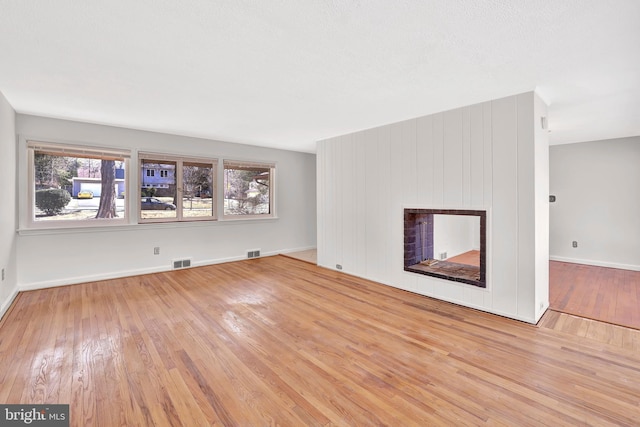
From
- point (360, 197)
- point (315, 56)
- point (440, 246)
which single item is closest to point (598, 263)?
point (440, 246)

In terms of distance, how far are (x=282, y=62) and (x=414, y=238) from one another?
2829 mm

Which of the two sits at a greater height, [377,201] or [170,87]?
[170,87]

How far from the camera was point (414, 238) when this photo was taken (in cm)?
398

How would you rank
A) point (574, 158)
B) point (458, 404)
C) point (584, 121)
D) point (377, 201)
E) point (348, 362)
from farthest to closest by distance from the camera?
point (574, 158)
point (377, 201)
point (584, 121)
point (348, 362)
point (458, 404)

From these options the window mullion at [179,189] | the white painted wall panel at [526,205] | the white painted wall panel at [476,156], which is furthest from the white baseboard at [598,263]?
the window mullion at [179,189]

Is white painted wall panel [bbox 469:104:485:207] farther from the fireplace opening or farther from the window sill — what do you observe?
the window sill

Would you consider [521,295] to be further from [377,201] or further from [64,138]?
[64,138]

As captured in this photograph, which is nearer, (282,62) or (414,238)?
(282,62)

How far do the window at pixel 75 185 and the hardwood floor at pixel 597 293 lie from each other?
20.7 ft

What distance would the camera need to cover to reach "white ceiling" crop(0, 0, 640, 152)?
1.68m

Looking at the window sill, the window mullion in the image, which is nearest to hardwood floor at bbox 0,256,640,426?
the window sill

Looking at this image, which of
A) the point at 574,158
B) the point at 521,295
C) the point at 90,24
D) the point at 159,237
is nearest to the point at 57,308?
the point at 159,237

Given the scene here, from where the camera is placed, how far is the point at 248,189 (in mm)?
6223

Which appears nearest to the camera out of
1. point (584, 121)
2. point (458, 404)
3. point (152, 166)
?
point (458, 404)
